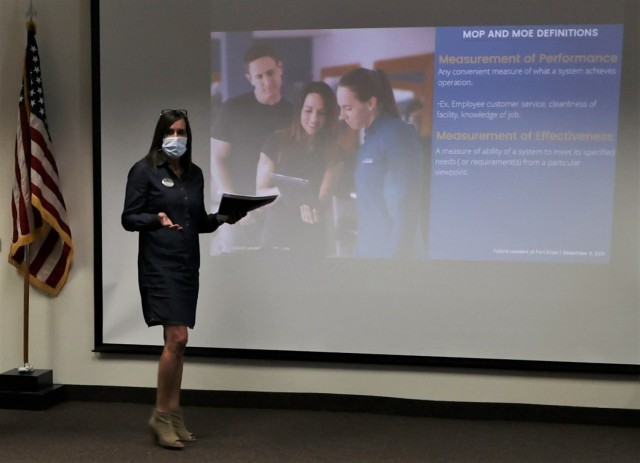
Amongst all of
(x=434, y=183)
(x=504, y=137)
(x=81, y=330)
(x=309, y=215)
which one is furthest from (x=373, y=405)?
(x=81, y=330)

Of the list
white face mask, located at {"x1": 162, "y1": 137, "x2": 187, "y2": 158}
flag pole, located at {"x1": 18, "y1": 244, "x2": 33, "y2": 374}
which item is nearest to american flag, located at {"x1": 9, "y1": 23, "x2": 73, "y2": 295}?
flag pole, located at {"x1": 18, "y1": 244, "x2": 33, "y2": 374}

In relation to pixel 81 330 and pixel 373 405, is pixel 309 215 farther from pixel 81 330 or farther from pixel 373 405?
pixel 81 330

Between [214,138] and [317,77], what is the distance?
2.14 feet

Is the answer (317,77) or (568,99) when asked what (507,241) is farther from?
(317,77)

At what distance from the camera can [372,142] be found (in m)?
3.49

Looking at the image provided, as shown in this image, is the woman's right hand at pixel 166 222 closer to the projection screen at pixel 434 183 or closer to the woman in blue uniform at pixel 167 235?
the woman in blue uniform at pixel 167 235

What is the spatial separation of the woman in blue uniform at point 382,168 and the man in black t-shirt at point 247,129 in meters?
0.36

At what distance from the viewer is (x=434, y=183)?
3.46 meters

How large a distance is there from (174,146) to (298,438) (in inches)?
60.2

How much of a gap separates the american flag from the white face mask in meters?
1.03

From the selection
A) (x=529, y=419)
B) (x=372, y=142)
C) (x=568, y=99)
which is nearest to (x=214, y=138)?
(x=372, y=142)

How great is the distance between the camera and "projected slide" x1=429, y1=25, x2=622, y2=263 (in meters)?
3.32

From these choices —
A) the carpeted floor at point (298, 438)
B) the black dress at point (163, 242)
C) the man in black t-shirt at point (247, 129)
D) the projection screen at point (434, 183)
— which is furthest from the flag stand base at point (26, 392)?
the man in black t-shirt at point (247, 129)

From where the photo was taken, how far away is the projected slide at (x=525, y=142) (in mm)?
3324
